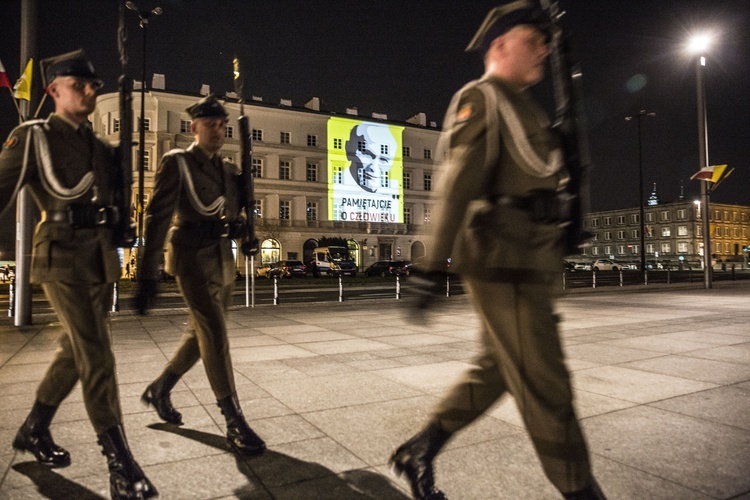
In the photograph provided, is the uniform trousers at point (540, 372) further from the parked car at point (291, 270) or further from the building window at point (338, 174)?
the building window at point (338, 174)

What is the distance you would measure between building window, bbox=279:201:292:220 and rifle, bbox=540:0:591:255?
179 feet

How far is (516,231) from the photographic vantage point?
2043mm

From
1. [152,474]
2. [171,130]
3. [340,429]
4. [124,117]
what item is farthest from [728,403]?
[171,130]

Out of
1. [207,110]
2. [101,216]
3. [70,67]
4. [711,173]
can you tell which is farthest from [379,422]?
[711,173]

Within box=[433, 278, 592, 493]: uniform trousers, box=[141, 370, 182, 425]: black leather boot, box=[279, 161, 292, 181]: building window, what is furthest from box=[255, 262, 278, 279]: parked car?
box=[433, 278, 592, 493]: uniform trousers

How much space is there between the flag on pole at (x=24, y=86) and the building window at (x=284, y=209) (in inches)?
1840

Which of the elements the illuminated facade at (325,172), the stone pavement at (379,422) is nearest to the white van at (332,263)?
the illuminated facade at (325,172)

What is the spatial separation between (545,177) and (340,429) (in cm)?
234

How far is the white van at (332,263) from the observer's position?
134 ft

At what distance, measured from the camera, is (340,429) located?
3.68 meters

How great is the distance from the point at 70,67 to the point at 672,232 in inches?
4442

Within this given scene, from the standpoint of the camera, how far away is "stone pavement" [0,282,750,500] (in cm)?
279

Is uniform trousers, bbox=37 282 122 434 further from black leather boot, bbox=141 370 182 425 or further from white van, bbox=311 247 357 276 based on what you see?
white van, bbox=311 247 357 276

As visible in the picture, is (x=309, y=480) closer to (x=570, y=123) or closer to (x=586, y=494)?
(x=586, y=494)
